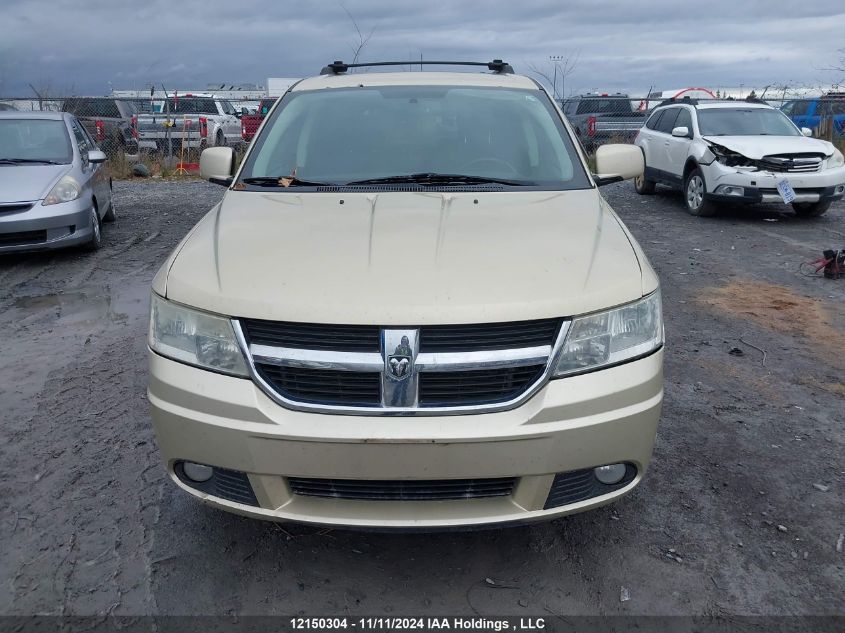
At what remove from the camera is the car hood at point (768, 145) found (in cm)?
999

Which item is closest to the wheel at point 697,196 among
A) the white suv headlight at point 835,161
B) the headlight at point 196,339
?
the white suv headlight at point 835,161

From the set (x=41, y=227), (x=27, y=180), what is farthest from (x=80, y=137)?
(x=41, y=227)

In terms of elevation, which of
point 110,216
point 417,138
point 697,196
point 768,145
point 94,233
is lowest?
point 110,216

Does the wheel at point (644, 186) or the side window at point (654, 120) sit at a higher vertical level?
the side window at point (654, 120)

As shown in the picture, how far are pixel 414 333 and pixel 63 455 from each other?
227 cm

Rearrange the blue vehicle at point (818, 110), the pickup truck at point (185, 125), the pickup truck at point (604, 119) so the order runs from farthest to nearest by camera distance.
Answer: the pickup truck at point (604, 119)
the blue vehicle at point (818, 110)
the pickup truck at point (185, 125)

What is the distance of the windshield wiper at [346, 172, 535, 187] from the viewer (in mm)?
3553

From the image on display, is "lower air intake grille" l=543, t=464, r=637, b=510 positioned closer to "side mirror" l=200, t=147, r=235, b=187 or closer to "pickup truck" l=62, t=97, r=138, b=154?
"side mirror" l=200, t=147, r=235, b=187

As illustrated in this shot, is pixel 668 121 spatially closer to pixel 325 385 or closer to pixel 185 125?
pixel 185 125

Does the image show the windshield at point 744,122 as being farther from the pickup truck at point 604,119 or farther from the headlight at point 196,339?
the headlight at point 196,339

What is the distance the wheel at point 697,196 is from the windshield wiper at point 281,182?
27.5ft

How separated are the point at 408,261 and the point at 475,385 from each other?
0.51 metres

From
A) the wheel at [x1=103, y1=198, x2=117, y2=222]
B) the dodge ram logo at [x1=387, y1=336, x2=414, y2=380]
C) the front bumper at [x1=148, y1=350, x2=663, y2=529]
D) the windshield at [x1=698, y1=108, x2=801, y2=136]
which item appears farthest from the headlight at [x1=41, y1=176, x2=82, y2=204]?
the windshield at [x1=698, y1=108, x2=801, y2=136]

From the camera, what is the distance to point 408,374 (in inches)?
90.3
